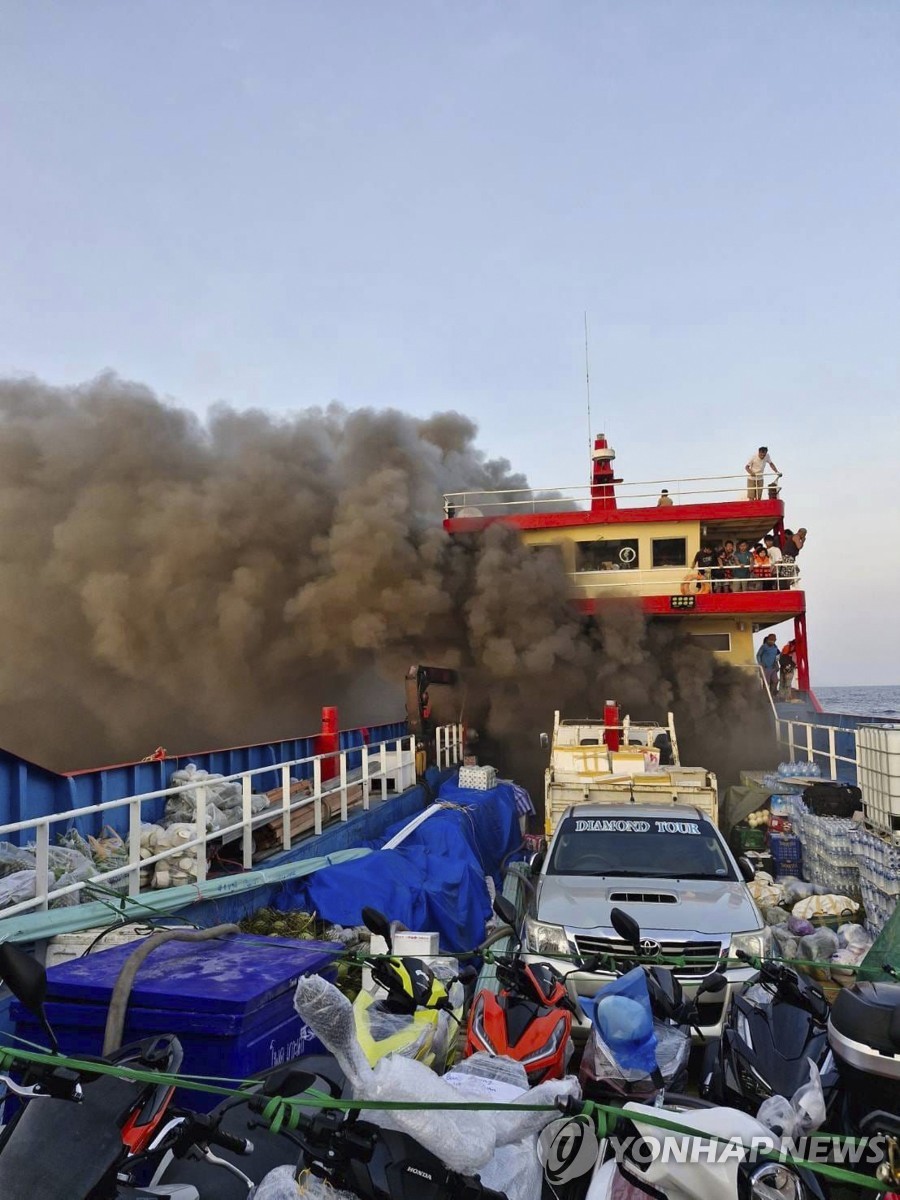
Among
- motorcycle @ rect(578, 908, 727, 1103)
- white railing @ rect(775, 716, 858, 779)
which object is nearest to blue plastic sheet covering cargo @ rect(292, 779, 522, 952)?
motorcycle @ rect(578, 908, 727, 1103)

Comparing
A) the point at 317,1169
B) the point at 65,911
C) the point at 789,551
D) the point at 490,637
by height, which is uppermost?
the point at 789,551

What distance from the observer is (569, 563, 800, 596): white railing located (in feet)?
60.3

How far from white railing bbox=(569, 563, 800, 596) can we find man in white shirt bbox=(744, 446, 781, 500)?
2258mm

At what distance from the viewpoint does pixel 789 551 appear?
1919 cm

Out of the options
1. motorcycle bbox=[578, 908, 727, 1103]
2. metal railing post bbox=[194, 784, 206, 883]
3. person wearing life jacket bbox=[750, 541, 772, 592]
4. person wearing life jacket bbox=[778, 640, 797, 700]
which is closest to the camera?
motorcycle bbox=[578, 908, 727, 1103]

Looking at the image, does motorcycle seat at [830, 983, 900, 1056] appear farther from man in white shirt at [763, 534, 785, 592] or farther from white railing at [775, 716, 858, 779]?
man in white shirt at [763, 534, 785, 592]

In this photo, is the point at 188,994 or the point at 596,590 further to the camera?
the point at 596,590

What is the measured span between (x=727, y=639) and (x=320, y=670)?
34.3 feet

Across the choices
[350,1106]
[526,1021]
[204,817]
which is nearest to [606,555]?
[204,817]

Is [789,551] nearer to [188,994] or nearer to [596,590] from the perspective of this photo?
[596,590]

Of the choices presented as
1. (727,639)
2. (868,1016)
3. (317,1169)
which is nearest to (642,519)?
(727,639)

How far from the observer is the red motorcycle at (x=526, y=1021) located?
3.36m

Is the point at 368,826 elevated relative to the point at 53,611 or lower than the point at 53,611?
lower

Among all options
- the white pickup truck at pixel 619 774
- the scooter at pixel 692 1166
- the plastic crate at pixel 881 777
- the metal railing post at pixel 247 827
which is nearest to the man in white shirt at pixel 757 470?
the white pickup truck at pixel 619 774
